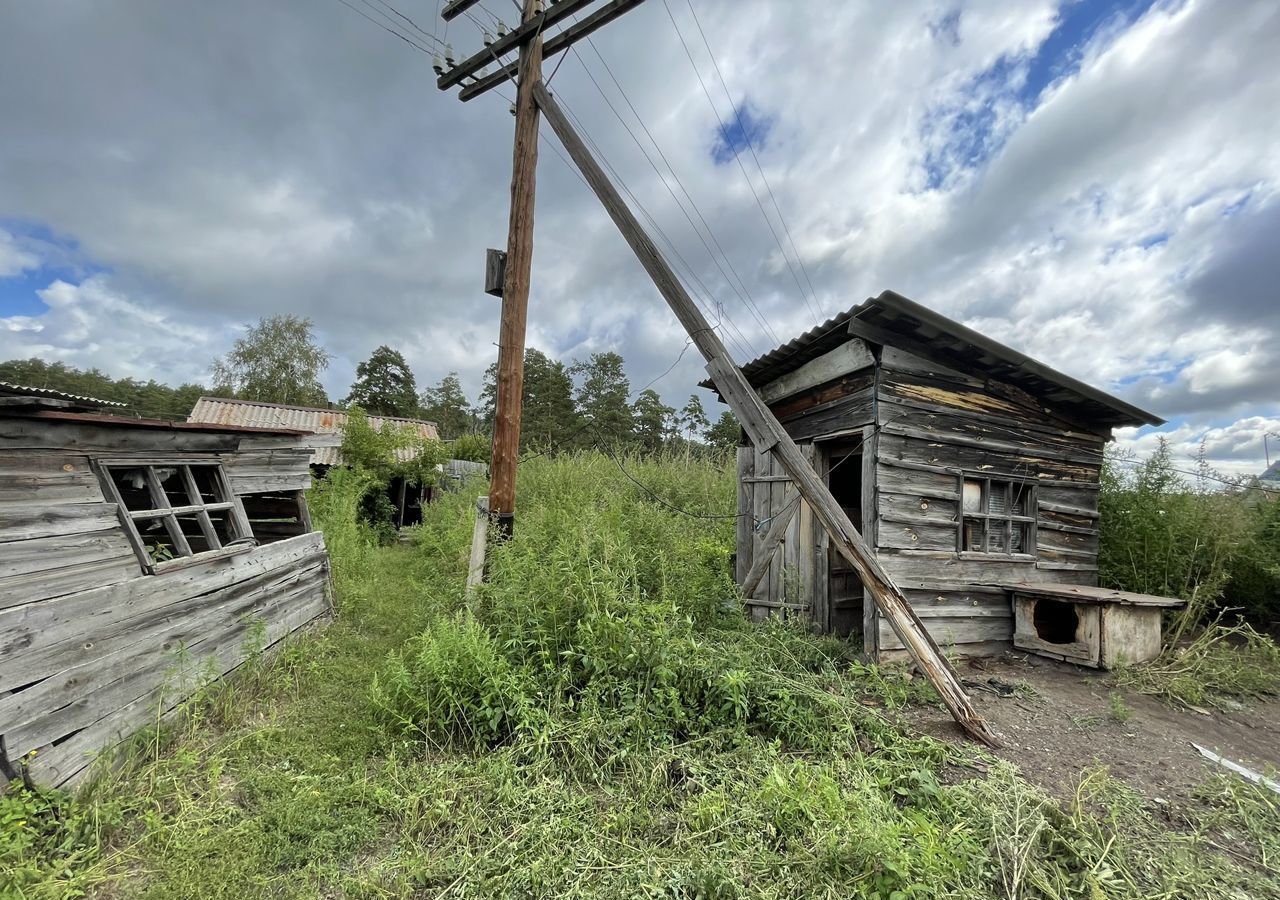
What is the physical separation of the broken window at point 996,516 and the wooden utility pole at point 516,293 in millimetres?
4771

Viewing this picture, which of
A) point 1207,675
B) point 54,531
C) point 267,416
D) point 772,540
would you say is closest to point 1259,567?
point 1207,675

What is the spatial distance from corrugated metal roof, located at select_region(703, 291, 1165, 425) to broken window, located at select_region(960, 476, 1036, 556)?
3.83ft

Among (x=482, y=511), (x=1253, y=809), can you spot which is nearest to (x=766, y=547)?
(x=482, y=511)

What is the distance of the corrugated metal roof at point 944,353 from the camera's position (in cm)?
475

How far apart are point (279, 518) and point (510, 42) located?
6.36 meters

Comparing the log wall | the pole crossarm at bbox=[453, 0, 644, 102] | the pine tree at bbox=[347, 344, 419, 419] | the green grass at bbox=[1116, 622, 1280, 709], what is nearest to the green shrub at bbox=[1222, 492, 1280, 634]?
the green grass at bbox=[1116, 622, 1280, 709]

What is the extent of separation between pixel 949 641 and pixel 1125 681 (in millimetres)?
1400

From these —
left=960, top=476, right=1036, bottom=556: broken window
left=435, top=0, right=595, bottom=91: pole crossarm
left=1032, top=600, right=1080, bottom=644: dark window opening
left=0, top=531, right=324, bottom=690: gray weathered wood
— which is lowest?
left=1032, top=600, right=1080, bottom=644: dark window opening

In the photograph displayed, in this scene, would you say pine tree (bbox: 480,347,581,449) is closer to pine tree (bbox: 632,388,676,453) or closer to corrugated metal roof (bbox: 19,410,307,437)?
pine tree (bbox: 632,388,676,453)

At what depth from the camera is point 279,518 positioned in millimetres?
6660

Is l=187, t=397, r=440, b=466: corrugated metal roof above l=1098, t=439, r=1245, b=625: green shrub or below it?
above

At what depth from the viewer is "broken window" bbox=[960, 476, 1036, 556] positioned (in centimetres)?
559

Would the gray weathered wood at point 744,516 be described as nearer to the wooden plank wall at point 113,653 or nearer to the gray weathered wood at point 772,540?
the gray weathered wood at point 772,540

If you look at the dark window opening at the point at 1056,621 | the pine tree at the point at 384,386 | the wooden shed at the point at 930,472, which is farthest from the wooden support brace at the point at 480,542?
the pine tree at the point at 384,386
